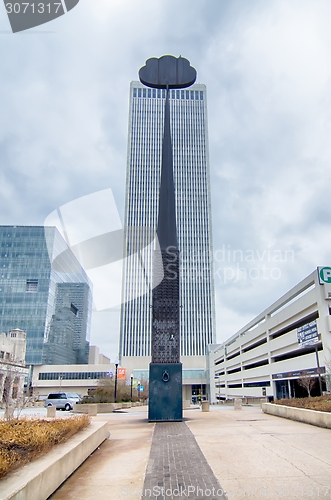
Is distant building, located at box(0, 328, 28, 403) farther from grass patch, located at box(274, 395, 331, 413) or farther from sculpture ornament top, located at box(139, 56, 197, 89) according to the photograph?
grass patch, located at box(274, 395, 331, 413)

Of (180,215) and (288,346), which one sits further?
(180,215)

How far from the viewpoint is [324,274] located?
3834 cm

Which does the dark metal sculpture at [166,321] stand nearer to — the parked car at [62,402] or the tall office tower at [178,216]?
the parked car at [62,402]

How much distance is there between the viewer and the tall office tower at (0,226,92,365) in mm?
95562

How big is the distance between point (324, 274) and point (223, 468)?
1386 inches

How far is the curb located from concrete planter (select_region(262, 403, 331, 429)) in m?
7.93

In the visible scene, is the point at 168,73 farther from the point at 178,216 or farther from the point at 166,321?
the point at 178,216

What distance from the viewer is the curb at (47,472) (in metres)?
4.51

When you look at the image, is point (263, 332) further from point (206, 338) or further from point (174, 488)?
point (206, 338)

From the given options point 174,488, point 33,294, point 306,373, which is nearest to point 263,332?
point 306,373

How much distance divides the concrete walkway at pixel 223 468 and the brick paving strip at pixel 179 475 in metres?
0.02

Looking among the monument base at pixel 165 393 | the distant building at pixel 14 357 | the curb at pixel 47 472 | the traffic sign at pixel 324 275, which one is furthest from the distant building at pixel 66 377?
the curb at pixel 47 472

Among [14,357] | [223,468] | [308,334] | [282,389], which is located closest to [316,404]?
[223,468]

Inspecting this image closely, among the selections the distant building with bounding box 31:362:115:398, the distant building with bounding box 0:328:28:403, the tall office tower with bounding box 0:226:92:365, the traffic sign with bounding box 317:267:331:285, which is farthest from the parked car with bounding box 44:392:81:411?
the tall office tower with bounding box 0:226:92:365
